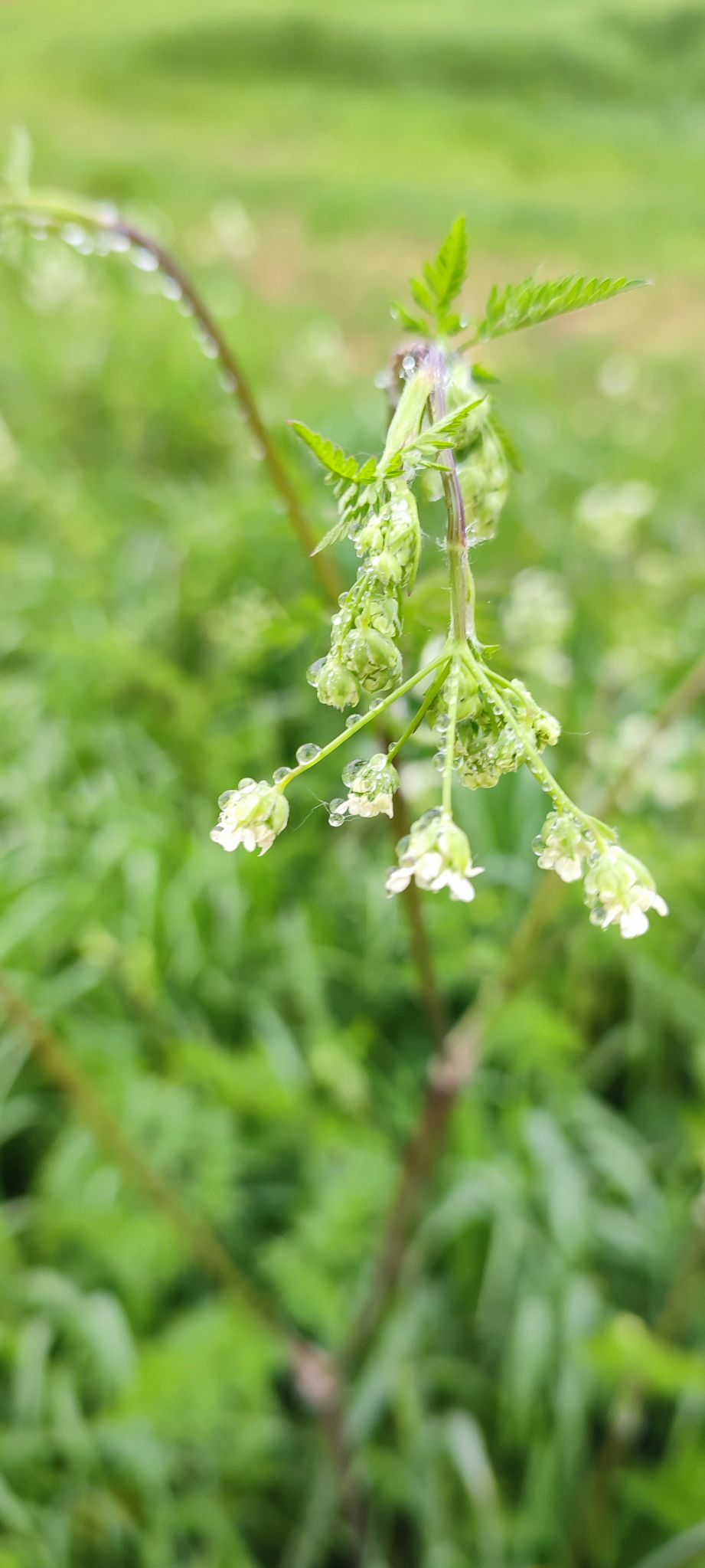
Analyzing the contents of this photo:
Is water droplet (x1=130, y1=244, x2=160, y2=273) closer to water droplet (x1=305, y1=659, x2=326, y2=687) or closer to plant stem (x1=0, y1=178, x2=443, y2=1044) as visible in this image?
plant stem (x1=0, y1=178, x2=443, y2=1044)

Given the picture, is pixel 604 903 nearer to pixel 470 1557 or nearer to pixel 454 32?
pixel 470 1557

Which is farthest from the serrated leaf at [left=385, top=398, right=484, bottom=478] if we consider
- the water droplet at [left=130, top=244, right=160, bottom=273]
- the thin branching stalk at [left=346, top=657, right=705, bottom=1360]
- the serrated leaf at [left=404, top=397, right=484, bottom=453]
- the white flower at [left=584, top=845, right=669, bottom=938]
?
the thin branching stalk at [left=346, top=657, right=705, bottom=1360]

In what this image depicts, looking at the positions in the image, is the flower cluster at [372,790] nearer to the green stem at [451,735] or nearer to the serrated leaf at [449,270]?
the green stem at [451,735]

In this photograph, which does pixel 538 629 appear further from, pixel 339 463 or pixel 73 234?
pixel 339 463

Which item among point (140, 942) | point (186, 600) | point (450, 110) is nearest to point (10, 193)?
point (140, 942)

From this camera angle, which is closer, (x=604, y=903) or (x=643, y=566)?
(x=604, y=903)

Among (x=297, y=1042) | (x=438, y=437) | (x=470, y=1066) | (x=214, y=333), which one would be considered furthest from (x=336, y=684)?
(x=297, y=1042)

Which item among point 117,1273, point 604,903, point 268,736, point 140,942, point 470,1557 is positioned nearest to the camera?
point 604,903
